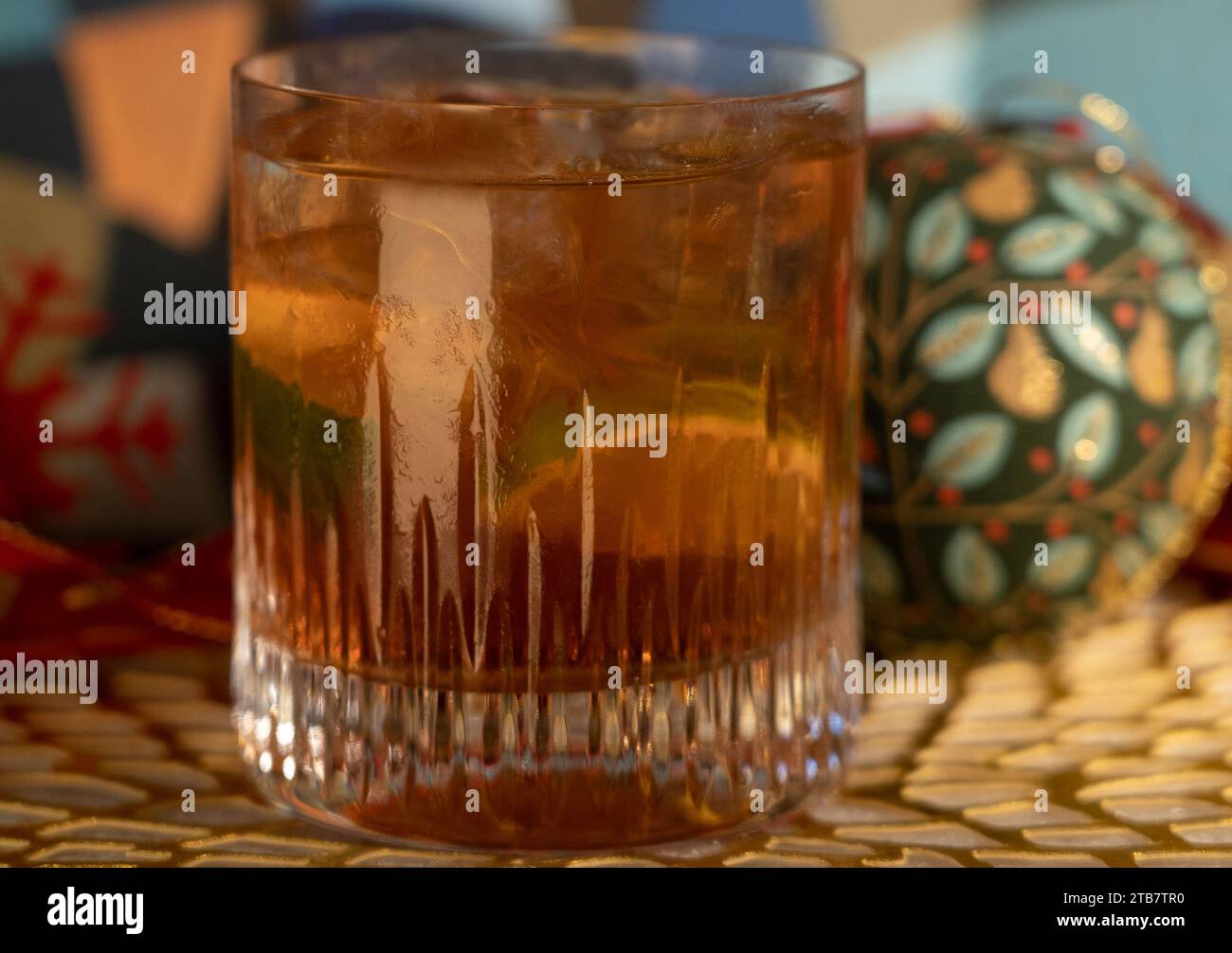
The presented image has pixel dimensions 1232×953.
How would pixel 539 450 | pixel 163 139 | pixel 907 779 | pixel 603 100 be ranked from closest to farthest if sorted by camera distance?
pixel 539 450, pixel 907 779, pixel 603 100, pixel 163 139

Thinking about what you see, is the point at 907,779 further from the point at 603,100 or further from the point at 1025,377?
the point at 603,100

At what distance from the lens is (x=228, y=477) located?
50.8 inches

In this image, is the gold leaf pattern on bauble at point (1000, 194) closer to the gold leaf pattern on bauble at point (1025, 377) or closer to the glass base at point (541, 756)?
the gold leaf pattern on bauble at point (1025, 377)

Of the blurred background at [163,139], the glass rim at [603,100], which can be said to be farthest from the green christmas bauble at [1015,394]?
the blurred background at [163,139]

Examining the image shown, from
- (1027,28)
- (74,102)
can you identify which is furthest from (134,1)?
(1027,28)

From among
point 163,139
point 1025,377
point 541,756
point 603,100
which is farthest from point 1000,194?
point 163,139

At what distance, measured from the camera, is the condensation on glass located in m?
0.75

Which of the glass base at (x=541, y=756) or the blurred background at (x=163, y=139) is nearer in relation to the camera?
the glass base at (x=541, y=756)

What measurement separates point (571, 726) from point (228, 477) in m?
0.59

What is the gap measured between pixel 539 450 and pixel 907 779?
0.28 meters

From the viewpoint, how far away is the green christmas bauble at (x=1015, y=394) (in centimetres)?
101

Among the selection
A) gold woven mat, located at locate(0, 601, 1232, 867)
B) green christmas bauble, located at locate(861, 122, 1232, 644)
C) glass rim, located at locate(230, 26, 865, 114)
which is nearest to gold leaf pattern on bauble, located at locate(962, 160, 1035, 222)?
green christmas bauble, located at locate(861, 122, 1232, 644)

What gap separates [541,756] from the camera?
780mm
